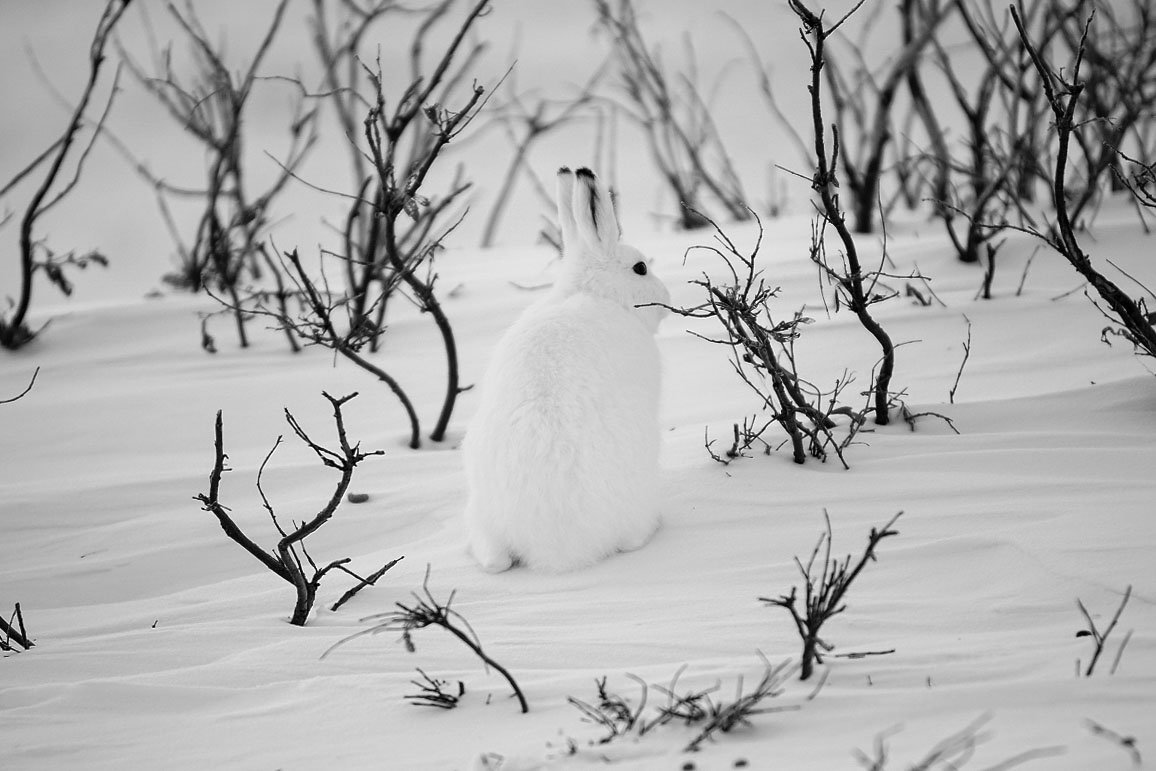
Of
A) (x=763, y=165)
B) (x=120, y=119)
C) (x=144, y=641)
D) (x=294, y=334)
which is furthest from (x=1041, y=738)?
(x=120, y=119)

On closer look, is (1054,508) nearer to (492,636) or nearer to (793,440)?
(793,440)

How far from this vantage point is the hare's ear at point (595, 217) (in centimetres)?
388

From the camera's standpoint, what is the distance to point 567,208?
402cm

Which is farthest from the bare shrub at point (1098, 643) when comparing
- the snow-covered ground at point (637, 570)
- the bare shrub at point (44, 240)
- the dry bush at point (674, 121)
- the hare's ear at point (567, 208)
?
the dry bush at point (674, 121)

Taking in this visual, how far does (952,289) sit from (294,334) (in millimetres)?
3873

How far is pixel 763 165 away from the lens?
1100 cm

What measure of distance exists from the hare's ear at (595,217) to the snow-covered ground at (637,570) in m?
0.88

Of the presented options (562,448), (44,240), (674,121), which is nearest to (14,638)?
(562,448)

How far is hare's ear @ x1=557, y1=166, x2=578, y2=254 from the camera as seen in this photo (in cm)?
393

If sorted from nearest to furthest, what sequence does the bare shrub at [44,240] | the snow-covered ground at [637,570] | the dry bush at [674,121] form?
the snow-covered ground at [637,570] → the bare shrub at [44,240] → the dry bush at [674,121]

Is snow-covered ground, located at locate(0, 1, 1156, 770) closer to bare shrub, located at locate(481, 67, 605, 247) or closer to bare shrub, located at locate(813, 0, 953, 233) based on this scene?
bare shrub, located at locate(813, 0, 953, 233)

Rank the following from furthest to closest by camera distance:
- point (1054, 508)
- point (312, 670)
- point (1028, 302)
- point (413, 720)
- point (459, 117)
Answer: point (1028, 302) < point (459, 117) < point (1054, 508) < point (312, 670) < point (413, 720)

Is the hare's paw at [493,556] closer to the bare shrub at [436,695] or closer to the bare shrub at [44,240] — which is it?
the bare shrub at [436,695]

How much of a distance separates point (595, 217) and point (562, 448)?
45.5 inches
